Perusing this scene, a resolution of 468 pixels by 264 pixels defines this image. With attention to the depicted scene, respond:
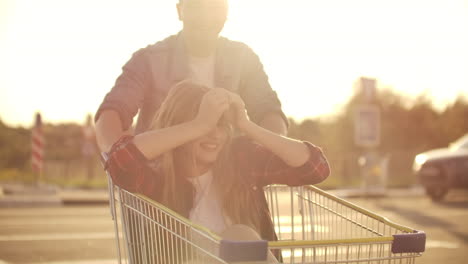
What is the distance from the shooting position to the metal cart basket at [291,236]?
2.28 meters

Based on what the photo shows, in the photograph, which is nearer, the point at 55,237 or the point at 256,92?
the point at 256,92

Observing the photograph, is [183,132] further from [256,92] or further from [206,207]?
[256,92]

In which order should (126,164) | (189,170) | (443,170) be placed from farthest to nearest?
(443,170) < (189,170) < (126,164)

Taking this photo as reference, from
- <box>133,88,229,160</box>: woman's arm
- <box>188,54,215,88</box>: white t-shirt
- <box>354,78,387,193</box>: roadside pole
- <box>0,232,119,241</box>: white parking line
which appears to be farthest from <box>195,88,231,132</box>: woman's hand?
<box>354,78,387,193</box>: roadside pole

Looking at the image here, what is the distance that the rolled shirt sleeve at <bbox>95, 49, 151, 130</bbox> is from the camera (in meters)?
3.07

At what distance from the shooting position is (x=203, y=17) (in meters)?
3.14

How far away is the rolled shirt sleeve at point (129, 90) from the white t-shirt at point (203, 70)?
19 cm

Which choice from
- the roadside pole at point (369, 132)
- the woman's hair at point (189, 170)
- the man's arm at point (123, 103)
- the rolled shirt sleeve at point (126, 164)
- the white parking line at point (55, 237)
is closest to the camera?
the rolled shirt sleeve at point (126, 164)

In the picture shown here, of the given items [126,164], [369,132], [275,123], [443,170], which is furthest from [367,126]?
[126,164]

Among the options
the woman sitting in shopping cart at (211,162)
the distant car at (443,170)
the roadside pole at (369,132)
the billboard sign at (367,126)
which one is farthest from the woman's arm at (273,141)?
the billboard sign at (367,126)

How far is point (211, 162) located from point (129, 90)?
18.7 inches

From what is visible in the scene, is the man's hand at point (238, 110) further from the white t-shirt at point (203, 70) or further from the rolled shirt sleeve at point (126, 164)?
the white t-shirt at point (203, 70)

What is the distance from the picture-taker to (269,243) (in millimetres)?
2215

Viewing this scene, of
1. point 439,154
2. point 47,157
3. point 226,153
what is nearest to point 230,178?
point 226,153
